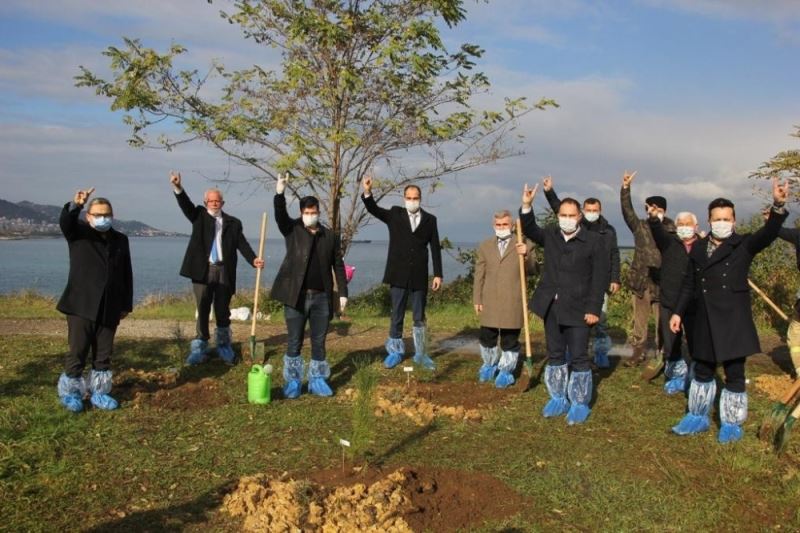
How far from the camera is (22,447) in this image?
209 inches

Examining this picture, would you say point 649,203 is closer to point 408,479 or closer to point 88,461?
point 408,479

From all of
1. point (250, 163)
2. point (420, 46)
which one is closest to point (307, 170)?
point (250, 163)

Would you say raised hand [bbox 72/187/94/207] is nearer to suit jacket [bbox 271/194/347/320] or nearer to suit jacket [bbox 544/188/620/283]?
suit jacket [bbox 271/194/347/320]

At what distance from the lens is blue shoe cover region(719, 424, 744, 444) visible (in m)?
5.80

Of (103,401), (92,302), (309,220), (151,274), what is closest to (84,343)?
(92,302)

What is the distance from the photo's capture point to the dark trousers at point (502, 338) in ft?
25.8

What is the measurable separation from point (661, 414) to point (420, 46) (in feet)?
24.3

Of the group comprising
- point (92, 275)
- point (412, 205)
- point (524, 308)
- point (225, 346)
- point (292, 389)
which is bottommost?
point (292, 389)

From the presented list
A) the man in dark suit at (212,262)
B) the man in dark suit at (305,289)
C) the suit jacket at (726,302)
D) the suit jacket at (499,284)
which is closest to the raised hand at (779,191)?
the suit jacket at (726,302)

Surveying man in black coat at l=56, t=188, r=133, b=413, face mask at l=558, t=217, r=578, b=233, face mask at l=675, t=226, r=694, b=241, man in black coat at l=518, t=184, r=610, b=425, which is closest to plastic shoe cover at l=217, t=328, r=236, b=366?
man in black coat at l=56, t=188, r=133, b=413

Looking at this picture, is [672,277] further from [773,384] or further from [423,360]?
[423,360]

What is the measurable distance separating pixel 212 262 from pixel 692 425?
5527mm

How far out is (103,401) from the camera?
652cm

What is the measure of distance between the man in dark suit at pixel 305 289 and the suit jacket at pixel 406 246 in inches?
53.2
